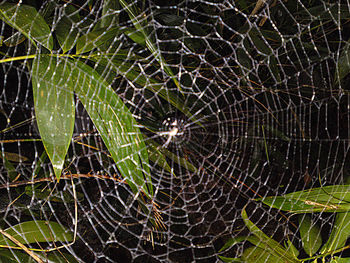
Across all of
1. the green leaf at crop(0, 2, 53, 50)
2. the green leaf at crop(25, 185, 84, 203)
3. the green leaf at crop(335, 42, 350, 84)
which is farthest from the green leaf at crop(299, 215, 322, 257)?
the green leaf at crop(0, 2, 53, 50)

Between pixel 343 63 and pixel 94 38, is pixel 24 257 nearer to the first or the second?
pixel 94 38

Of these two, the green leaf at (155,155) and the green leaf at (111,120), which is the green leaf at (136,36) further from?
the green leaf at (155,155)

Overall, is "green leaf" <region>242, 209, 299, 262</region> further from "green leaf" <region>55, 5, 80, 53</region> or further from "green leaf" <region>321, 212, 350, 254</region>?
"green leaf" <region>55, 5, 80, 53</region>

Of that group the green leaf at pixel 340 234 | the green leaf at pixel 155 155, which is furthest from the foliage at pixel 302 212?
the green leaf at pixel 155 155

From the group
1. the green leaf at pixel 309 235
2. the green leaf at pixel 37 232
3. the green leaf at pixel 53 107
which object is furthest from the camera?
the green leaf at pixel 309 235

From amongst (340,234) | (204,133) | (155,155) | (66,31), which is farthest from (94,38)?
(340,234)

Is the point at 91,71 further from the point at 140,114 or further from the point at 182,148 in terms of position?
the point at 182,148
